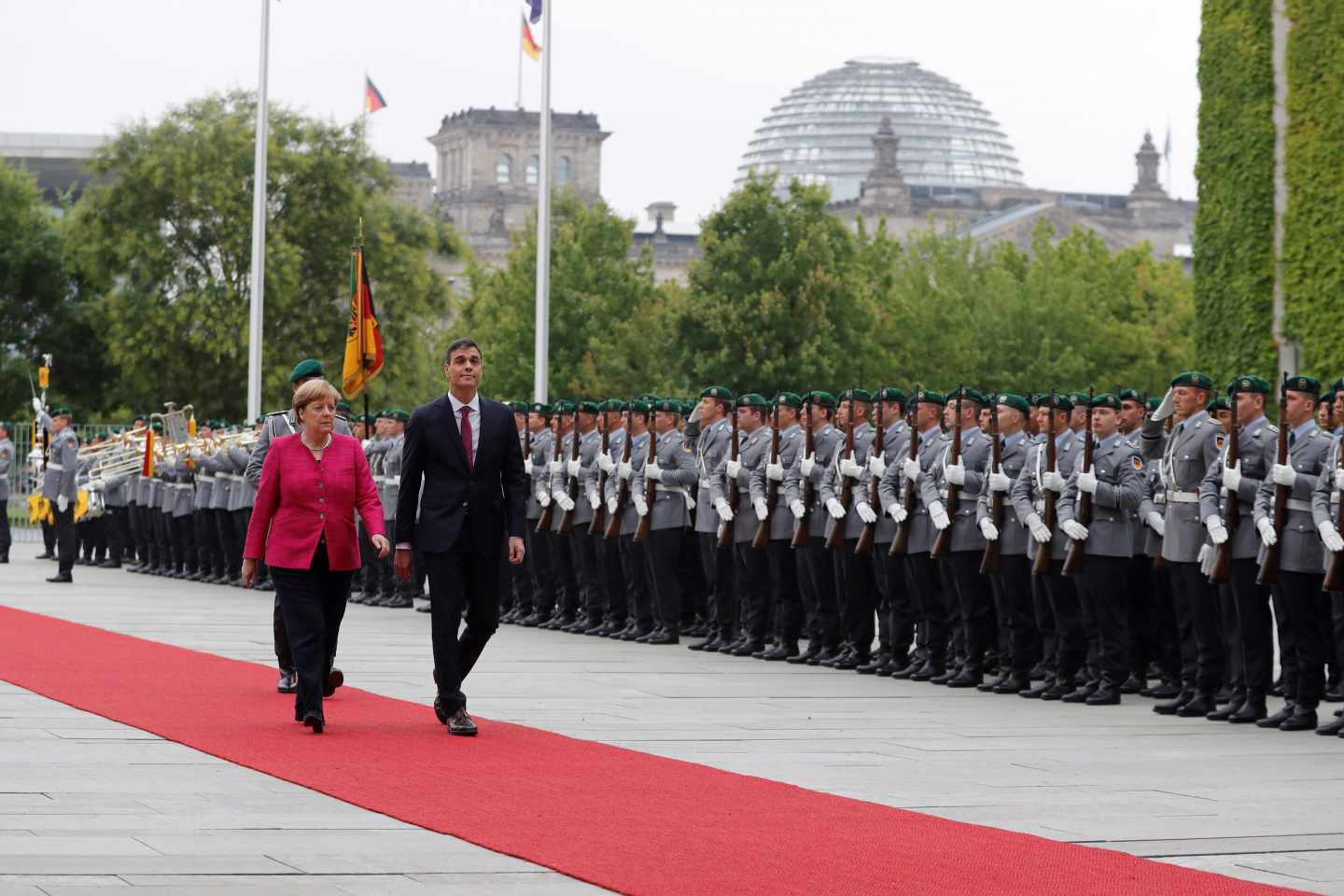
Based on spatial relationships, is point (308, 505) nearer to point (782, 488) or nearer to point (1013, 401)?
point (1013, 401)

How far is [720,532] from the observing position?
17.2m

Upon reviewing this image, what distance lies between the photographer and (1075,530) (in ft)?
44.5

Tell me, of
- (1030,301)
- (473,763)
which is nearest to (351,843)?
(473,763)

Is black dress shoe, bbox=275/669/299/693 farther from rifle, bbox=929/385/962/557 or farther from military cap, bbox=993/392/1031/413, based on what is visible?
military cap, bbox=993/392/1031/413

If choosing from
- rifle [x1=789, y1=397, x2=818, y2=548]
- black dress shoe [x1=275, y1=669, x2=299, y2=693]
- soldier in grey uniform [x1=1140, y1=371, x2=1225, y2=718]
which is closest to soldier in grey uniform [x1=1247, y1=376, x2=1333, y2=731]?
soldier in grey uniform [x1=1140, y1=371, x2=1225, y2=718]

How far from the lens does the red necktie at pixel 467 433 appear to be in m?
11.6

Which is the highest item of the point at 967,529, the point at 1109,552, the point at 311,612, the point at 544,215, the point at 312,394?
the point at 544,215

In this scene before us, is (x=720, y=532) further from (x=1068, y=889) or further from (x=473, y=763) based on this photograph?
(x=1068, y=889)

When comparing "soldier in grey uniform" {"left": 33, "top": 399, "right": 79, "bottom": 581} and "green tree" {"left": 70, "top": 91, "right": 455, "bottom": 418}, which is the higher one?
"green tree" {"left": 70, "top": 91, "right": 455, "bottom": 418}

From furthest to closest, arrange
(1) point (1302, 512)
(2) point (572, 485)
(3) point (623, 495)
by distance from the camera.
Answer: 1. (2) point (572, 485)
2. (3) point (623, 495)
3. (1) point (1302, 512)

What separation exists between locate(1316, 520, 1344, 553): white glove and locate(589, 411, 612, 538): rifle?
782 centimetres

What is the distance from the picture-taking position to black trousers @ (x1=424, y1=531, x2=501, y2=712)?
11359mm

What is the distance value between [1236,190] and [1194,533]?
2170 cm

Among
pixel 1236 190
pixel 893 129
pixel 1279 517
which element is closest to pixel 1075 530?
pixel 1279 517
